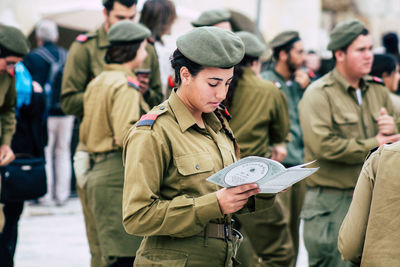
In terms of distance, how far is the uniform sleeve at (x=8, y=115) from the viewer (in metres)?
5.66

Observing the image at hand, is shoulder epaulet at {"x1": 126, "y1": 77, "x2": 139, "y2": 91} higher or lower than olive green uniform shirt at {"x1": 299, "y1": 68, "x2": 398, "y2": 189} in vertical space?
higher

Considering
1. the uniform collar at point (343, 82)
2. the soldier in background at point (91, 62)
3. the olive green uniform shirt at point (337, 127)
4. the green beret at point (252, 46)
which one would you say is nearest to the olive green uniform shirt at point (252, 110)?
the green beret at point (252, 46)

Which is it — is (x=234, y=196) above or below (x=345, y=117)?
above

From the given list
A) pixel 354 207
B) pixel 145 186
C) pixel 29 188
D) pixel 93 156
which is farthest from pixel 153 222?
pixel 29 188

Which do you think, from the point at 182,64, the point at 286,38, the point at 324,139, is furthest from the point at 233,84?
the point at 286,38

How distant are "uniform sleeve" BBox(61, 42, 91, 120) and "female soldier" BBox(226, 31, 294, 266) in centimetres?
132

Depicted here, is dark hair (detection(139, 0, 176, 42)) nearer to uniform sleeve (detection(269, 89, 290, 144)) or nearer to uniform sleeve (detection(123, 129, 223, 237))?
uniform sleeve (detection(269, 89, 290, 144))

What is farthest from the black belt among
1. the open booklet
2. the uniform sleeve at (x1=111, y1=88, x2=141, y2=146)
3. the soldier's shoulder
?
the uniform sleeve at (x1=111, y1=88, x2=141, y2=146)

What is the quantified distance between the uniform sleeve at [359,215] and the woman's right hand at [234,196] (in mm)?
462

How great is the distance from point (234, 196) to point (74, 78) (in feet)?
10.9

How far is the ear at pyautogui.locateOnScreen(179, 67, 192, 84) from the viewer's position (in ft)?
10.7

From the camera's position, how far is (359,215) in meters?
3.10

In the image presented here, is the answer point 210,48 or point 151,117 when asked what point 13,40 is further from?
point 210,48

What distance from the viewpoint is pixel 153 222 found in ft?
10.0
